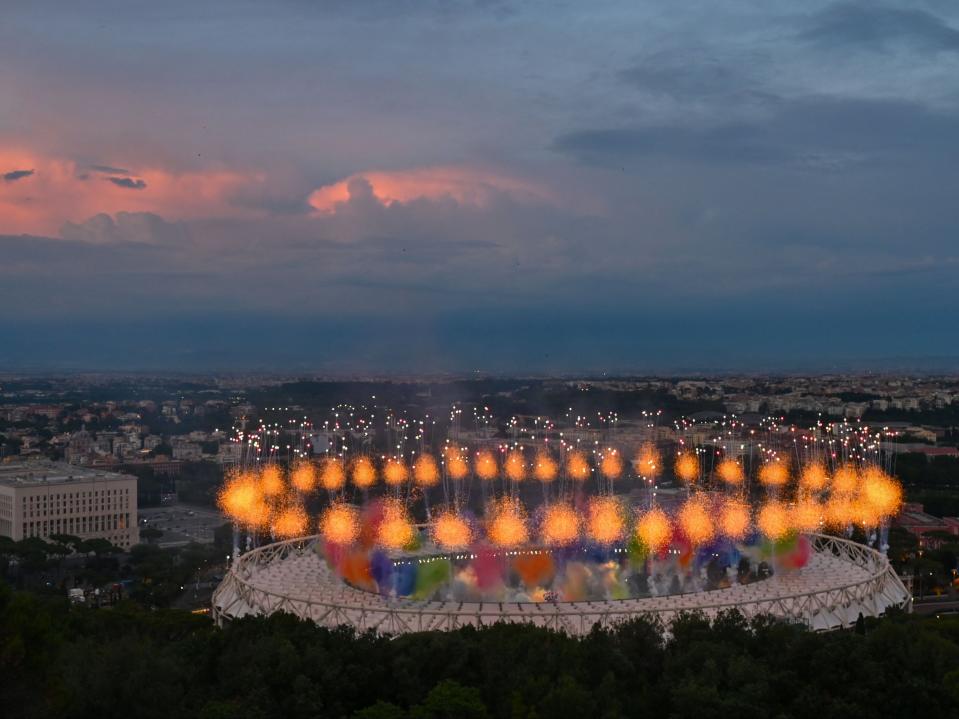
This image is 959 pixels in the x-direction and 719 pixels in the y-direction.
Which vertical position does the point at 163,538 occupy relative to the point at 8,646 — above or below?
below

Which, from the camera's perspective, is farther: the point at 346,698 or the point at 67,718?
the point at 346,698

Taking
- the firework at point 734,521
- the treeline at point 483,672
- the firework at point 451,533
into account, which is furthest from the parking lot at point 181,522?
the treeline at point 483,672

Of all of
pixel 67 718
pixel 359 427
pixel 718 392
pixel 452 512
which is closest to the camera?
pixel 67 718

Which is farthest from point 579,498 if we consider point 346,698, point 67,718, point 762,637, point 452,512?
point 67,718

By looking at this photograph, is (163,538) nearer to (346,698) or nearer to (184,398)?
(346,698)

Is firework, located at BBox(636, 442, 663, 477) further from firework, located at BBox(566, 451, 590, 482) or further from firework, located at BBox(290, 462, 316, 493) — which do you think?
firework, located at BBox(290, 462, 316, 493)

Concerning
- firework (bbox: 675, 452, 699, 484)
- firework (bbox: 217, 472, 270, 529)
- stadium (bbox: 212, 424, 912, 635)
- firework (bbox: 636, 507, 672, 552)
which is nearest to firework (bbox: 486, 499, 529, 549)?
stadium (bbox: 212, 424, 912, 635)
